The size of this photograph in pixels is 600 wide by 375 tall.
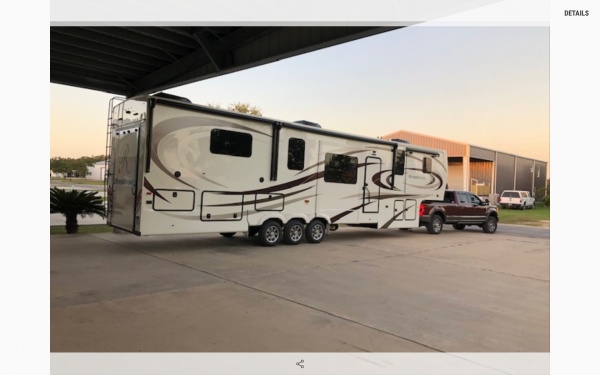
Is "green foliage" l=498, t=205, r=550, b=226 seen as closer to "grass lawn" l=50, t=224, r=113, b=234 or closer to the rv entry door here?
"grass lawn" l=50, t=224, r=113, b=234

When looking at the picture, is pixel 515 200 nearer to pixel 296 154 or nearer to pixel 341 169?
pixel 341 169

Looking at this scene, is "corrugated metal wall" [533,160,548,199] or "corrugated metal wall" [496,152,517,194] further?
"corrugated metal wall" [533,160,548,199]

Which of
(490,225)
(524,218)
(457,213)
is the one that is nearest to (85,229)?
(457,213)

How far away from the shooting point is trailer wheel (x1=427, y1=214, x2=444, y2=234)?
14.0 meters

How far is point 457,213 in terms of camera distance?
49.0 feet

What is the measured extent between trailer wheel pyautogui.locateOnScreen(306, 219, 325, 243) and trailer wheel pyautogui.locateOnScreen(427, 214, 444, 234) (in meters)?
4.96

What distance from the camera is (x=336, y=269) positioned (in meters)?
7.46

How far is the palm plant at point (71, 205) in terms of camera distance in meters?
11.0

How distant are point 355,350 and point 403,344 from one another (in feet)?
1.75

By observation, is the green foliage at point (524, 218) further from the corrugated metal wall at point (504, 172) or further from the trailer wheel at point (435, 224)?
the trailer wheel at point (435, 224)

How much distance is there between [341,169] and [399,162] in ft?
8.12

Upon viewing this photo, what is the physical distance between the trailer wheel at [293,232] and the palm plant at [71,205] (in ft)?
16.7

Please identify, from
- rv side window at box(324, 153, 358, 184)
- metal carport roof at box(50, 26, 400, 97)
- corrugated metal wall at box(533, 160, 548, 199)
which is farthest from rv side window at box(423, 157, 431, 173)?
corrugated metal wall at box(533, 160, 548, 199)

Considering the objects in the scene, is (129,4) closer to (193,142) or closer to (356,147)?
(193,142)
